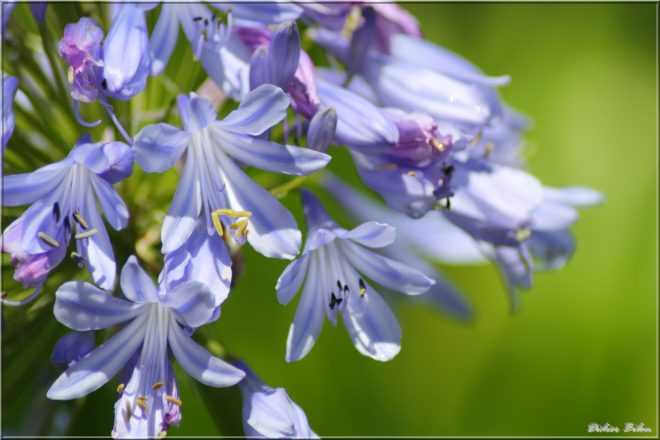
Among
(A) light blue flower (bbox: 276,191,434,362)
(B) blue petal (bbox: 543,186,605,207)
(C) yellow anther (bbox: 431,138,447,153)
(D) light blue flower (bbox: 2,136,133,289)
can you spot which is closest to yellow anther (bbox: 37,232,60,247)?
(D) light blue flower (bbox: 2,136,133,289)

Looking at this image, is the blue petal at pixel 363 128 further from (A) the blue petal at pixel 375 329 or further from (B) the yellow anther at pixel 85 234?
(B) the yellow anther at pixel 85 234

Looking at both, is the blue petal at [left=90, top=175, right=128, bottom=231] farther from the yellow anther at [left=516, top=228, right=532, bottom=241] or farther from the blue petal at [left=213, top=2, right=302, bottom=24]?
the yellow anther at [left=516, top=228, right=532, bottom=241]

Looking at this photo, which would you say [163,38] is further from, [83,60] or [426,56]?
[426,56]

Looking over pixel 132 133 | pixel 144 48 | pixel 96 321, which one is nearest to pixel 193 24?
pixel 144 48

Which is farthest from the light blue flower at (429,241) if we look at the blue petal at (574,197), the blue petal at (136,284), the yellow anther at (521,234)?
the blue petal at (136,284)

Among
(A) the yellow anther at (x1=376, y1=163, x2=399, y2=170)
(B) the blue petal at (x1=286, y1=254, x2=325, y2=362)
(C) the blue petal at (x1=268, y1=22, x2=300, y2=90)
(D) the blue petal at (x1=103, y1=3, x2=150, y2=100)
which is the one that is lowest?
(B) the blue petal at (x1=286, y1=254, x2=325, y2=362)

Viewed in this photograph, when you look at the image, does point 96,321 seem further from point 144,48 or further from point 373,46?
point 373,46

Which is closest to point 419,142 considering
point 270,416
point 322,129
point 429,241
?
point 322,129

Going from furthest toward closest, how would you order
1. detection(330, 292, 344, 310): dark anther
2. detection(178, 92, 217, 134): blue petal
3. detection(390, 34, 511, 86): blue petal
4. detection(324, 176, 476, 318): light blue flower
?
detection(324, 176, 476, 318): light blue flower
detection(390, 34, 511, 86): blue petal
detection(330, 292, 344, 310): dark anther
detection(178, 92, 217, 134): blue petal
